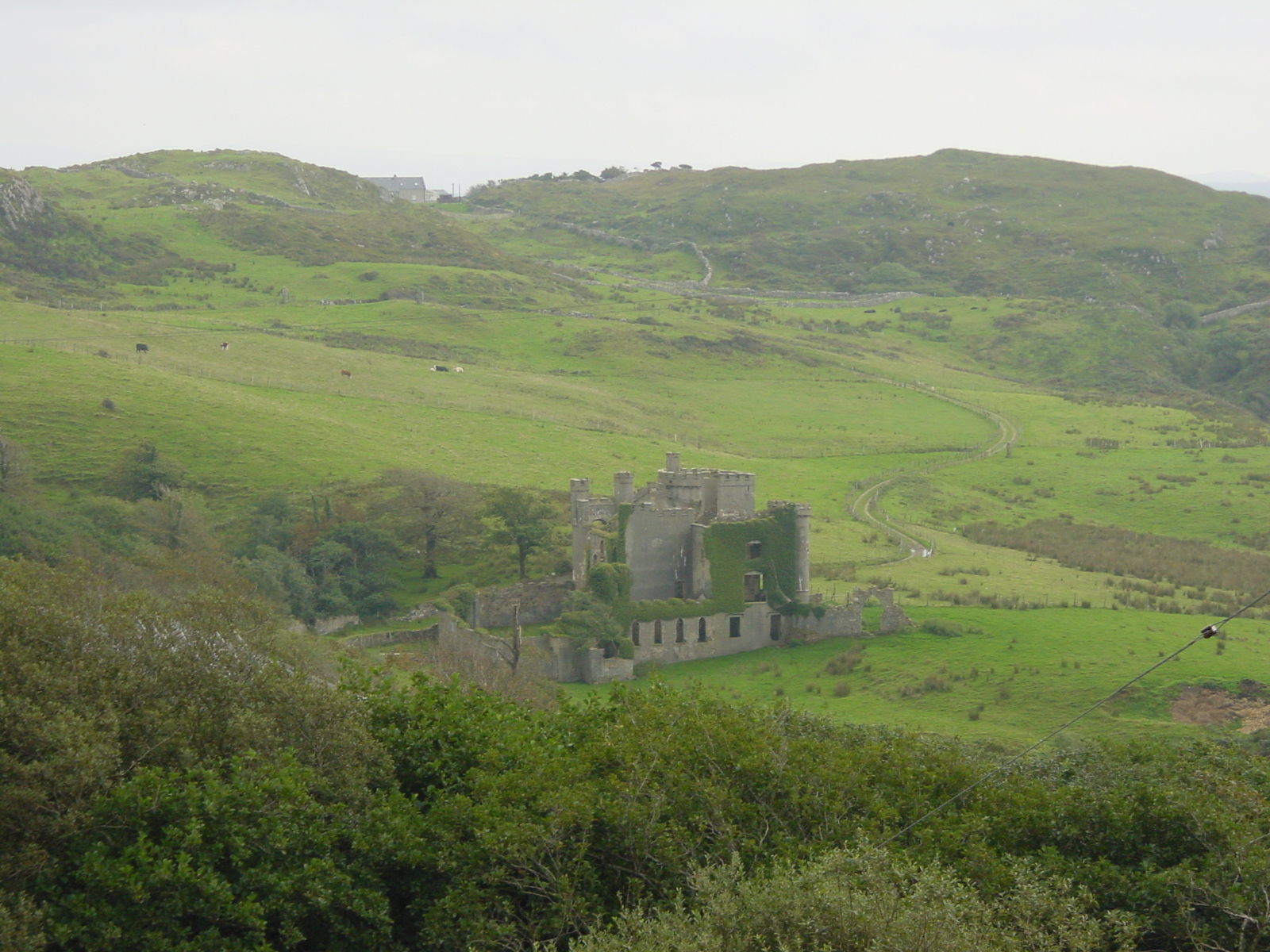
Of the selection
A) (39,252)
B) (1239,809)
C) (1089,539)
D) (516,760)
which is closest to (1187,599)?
(1089,539)

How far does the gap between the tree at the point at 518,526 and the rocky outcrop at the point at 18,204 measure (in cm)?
9552

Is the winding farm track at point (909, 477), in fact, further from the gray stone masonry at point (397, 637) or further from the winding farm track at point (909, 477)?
the gray stone masonry at point (397, 637)

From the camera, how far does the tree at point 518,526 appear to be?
61.1 m

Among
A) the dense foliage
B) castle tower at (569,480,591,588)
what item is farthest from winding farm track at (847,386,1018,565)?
the dense foliage

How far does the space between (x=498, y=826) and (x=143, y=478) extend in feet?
165

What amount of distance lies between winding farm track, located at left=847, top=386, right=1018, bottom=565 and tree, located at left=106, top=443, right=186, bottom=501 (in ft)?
116

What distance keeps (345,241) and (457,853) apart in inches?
5753

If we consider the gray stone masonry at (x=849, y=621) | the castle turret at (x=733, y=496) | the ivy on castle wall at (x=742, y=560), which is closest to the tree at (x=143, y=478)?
the ivy on castle wall at (x=742, y=560)

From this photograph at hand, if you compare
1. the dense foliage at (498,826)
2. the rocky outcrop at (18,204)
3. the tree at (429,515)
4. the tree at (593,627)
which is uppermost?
the rocky outcrop at (18,204)

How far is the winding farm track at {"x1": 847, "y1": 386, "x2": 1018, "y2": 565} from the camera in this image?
7375 centimetres

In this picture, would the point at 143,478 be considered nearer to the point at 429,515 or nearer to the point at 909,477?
the point at 429,515

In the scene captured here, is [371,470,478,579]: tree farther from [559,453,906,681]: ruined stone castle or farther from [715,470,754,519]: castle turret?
[715,470,754,519]: castle turret

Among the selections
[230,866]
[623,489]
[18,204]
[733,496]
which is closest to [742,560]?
[733,496]

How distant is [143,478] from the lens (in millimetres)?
68688
